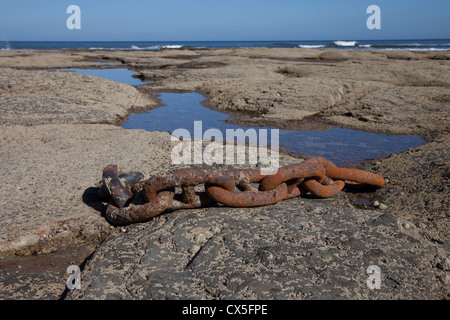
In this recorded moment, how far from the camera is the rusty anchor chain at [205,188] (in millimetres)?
2344

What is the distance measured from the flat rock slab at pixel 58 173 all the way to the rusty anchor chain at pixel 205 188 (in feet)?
0.87

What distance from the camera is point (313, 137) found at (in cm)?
614

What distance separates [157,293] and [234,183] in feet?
3.06

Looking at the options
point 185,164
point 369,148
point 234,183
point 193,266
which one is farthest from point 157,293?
point 369,148

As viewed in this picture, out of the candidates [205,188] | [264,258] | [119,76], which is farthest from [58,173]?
[119,76]

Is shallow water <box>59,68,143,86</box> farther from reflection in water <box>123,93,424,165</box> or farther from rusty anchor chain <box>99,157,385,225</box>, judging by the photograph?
rusty anchor chain <box>99,157,385,225</box>

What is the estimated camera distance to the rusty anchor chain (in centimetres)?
234

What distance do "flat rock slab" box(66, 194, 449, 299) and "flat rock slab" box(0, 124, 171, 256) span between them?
437 millimetres

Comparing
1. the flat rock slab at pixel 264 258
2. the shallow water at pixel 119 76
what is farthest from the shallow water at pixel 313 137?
the shallow water at pixel 119 76

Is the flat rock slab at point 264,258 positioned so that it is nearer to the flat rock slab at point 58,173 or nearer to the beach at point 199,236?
the beach at point 199,236

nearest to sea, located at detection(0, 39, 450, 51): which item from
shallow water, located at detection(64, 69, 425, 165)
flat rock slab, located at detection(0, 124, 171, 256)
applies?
shallow water, located at detection(64, 69, 425, 165)

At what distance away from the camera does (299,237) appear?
2270 millimetres

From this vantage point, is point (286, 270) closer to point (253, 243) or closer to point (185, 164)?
point (253, 243)

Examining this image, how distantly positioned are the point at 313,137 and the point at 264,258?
439 cm
